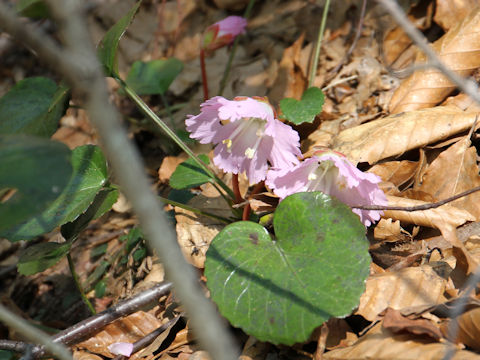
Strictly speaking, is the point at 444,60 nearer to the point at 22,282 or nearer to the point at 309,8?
the point at 309,8

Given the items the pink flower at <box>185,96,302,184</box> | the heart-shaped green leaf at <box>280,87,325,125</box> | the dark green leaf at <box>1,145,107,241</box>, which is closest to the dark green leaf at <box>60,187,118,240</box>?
the dark green leaf at <box>1,145,107,241</box>

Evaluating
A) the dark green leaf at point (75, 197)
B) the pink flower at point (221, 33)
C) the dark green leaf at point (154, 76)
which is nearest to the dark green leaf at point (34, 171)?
the dark green leaf at point (75, 197)

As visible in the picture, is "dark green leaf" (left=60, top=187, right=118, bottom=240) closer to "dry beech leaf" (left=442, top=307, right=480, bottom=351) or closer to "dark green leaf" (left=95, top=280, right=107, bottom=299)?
"dark green leaf" (left=95, top=280, right=107, bottom=299)

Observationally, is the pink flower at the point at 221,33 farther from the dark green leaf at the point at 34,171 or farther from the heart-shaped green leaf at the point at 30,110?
the dark green leaf at the point at 34,171

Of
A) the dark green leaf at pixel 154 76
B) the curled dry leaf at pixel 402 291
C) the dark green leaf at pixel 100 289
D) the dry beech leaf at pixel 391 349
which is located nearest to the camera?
the dry beech leaf at pixel 391 349

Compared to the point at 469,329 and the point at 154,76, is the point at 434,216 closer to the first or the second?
the point at 469,329

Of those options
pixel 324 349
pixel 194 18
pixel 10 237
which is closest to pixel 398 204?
pixel 324 349

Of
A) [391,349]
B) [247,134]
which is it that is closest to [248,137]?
[247,134]
